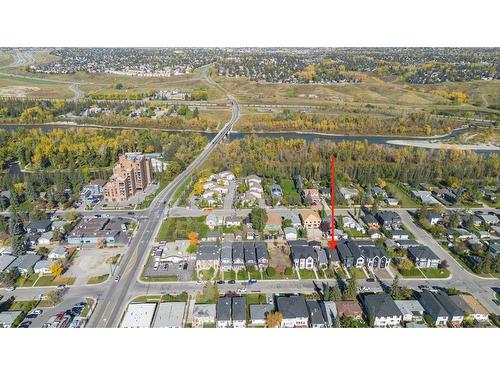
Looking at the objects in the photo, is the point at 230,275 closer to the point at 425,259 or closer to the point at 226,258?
the point at 226,258

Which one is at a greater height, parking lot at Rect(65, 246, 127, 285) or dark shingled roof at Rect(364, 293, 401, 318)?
dark shingled roof at Rect(364, 293, 401, 318)

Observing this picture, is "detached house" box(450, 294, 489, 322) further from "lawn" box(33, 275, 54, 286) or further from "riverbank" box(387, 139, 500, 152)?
"riverbank" box(387, 139, 500, 152)

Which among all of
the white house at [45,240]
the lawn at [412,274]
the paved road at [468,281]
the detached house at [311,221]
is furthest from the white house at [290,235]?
the white house at [45,240]

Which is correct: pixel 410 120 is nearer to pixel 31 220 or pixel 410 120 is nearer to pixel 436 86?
pixel 436 86

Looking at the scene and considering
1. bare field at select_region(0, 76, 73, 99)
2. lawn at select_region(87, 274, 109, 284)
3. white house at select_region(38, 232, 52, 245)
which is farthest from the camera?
bare field at select_region(0, 76, 73, 99)

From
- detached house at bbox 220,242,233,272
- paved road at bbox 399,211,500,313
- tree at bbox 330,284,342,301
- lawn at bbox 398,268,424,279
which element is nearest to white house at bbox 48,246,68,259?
detached house at bbox 220,242,233,272

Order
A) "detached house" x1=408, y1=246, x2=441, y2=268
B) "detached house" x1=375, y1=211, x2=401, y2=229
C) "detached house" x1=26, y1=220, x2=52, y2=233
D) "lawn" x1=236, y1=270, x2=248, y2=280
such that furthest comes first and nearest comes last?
"detached house" x1=375, y1=211, x2=401, y2=229, "detached house" x1=26, y1=220, x2=52, y2=233, "detached house" x1=408, y1=246, x2=441, y2=268, "lawn" x1=236, y1=270, x2=248, y2=280

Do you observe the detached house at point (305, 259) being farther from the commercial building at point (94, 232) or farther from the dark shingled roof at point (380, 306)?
the commercial building at point (94, 232)

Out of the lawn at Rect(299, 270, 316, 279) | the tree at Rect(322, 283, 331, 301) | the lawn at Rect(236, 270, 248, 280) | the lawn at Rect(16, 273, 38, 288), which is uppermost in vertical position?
the tree at Rect(322, 283, 331, 301)
